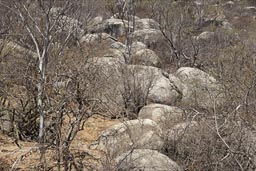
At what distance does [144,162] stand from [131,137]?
2.71 feet

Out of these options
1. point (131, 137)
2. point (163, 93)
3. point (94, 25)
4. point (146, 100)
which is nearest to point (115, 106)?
point (146, 100)

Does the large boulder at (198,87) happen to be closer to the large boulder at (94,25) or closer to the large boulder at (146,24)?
the large boulder at (94,25)

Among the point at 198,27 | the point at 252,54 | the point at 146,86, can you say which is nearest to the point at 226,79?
the point at 146,86

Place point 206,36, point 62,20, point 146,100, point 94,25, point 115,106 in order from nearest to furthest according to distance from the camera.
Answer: point 115,106 → point 62,20 → point 146,100 → point 206,36 → point 94,25

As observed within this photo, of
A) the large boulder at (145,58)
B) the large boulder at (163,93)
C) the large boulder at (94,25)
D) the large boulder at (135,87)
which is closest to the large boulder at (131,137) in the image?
the large boulder at (135,87)

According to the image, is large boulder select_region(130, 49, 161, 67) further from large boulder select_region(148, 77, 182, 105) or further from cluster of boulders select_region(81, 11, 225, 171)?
large boulder select_region(148, 77, 182, 105)

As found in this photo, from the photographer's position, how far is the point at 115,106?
7.18 m

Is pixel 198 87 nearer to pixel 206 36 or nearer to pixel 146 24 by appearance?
pixel 206 36

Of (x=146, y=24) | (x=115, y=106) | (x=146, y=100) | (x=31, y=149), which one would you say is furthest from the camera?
(x=146, y=24)

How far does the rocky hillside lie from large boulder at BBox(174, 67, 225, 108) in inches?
1.1

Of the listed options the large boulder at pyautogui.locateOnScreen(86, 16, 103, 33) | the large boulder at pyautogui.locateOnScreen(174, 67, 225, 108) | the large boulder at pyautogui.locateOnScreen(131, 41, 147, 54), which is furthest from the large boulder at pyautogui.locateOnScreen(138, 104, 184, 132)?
the large boulder at pyautogui.locateOnScreen(86, 16, 103, 33)

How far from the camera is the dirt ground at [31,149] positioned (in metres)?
4.63

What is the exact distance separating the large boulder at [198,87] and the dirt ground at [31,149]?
1613 mm

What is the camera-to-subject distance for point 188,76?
8.95 metres
